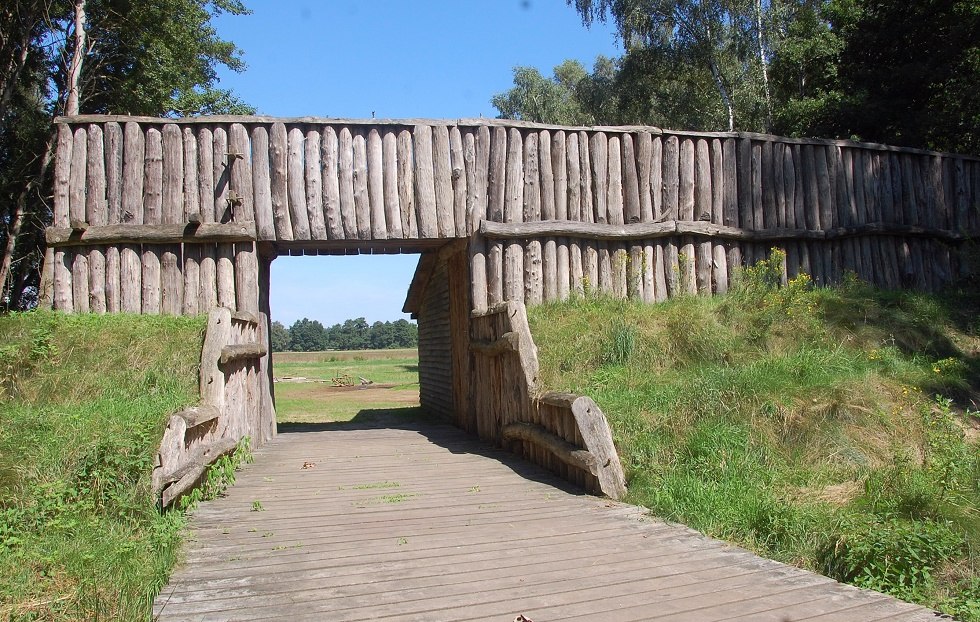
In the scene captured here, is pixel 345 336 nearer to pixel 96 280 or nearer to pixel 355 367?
pixel 355 367

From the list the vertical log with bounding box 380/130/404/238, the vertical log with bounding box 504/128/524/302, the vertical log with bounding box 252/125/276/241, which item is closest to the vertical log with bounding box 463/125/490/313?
the vertical log with bounding box 504/128/524/302

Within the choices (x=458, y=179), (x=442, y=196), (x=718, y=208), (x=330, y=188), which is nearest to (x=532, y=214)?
(x=458, y=179)

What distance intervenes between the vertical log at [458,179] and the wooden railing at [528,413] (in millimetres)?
1398

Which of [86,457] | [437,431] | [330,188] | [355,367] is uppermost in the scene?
[330,188]

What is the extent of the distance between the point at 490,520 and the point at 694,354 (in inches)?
158

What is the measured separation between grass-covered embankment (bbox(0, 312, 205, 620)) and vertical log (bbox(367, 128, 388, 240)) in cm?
263

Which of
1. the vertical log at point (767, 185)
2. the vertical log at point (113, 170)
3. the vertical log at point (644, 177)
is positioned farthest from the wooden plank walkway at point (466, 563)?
the vertical log at point (767, 185)

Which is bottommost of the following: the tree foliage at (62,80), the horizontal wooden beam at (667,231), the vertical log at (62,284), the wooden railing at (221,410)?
the wooden railing at (221,410)

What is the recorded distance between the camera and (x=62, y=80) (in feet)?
56.2

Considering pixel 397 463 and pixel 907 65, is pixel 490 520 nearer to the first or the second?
pixel 397 463

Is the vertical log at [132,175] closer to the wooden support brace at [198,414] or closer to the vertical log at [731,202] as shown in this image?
the wooden support brace at [198,414]

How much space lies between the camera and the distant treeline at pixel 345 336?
95.9 m

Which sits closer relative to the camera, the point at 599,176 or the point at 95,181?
the point at 95,181

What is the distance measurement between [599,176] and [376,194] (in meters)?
3.29
